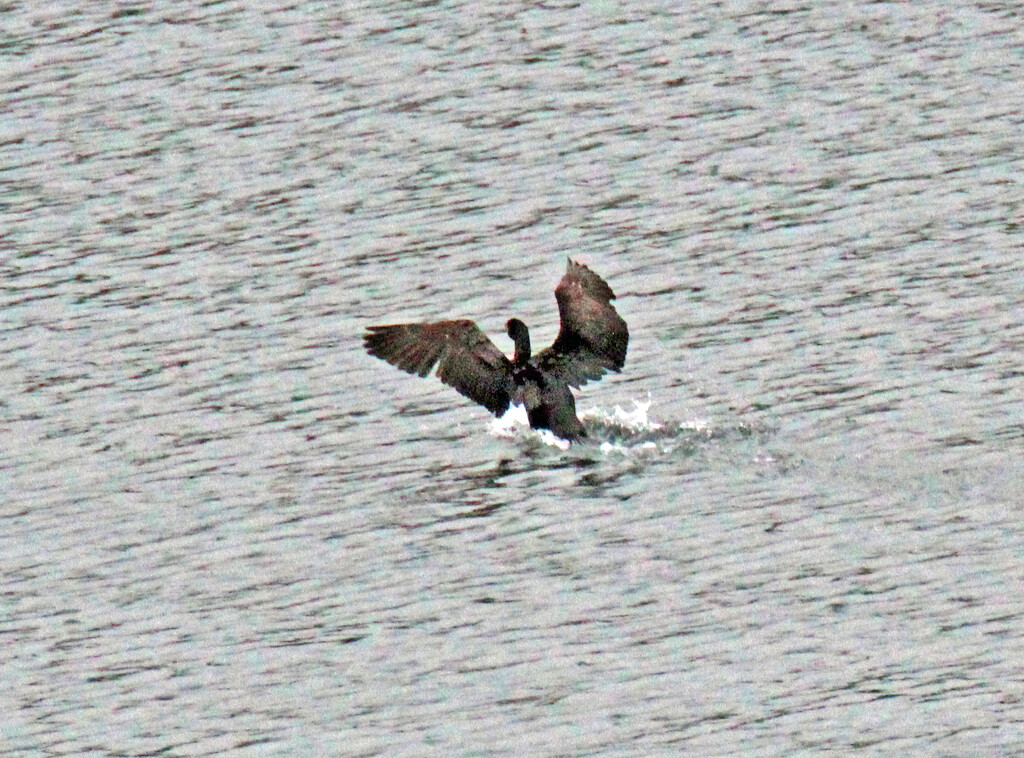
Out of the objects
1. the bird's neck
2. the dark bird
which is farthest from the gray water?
the bird's neck

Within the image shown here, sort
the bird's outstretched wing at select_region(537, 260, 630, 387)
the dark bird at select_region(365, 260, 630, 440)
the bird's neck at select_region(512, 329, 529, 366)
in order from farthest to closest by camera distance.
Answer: the bird's neck at select_region(512, 329, 529, 366) → the bird's outstretched wing at select_region(537, 260, 630, 387) → the dark bird at select_region(365, 260, 630, 440)

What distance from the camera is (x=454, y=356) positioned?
60.8 ft

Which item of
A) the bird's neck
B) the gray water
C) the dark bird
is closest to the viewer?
the gray water

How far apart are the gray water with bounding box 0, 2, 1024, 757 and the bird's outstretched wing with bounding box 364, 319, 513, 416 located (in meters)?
0.42

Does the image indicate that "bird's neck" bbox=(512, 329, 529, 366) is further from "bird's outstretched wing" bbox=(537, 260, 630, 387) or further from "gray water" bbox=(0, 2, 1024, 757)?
"gray water" bbox=(0, 2, 1024, 757)

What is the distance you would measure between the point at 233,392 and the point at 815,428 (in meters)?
5.42

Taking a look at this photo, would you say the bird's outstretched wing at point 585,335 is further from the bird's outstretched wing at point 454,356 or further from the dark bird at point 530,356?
the bird's outstretched wing at point 454,356

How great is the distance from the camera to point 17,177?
27.7 m

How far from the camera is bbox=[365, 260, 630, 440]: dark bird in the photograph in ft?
60.2

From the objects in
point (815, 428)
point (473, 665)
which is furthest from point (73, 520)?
point (815, 428)

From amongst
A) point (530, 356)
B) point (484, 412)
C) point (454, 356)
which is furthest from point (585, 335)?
point (484, 412)

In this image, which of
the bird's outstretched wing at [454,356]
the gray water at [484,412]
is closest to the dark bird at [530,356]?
the bird's outstretched wing at [454,356]

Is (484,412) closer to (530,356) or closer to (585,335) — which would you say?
(530,356)

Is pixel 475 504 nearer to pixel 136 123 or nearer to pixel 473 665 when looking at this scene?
pixel 473 665
